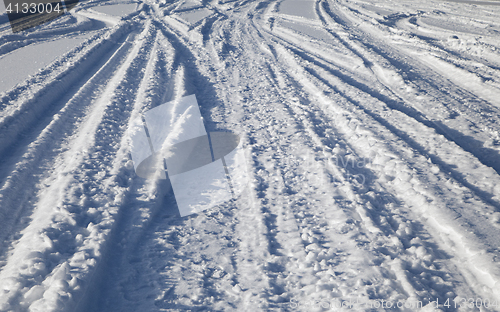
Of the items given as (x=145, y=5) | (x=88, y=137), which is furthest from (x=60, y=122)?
(x=145, y=5)

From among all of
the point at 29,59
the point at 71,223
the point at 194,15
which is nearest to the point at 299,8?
the point at 194,15

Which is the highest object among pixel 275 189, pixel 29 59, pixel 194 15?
pixel 194 15

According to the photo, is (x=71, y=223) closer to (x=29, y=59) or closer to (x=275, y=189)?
(x=275, y=189)

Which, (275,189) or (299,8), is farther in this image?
(299,8)

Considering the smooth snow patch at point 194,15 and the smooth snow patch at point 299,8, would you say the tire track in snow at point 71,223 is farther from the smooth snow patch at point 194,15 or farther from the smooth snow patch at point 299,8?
the smooth snow patch at point 299,8

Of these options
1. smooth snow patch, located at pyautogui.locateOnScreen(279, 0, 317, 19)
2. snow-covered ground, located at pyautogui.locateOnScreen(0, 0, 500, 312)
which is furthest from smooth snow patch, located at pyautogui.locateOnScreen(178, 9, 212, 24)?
snow-covered ground, located at pyautogui.locateOnScreen(0, 0, 500, 312)

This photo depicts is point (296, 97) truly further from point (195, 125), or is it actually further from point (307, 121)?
point (195, 125)

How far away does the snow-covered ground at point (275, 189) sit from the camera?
8.14ft

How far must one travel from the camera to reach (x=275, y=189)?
143 inches

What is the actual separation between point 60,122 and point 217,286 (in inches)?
164

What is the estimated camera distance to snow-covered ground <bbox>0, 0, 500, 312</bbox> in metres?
2.48

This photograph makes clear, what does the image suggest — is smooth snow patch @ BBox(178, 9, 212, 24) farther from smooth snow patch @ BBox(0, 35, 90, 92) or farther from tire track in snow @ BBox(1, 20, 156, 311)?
tire track in snow @ BBox(1, 20, 156, 311)

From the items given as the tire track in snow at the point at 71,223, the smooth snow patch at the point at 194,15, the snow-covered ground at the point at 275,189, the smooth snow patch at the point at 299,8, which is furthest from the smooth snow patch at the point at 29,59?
the smooth snow patch at the point at 299,8

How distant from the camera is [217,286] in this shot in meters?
2.58
